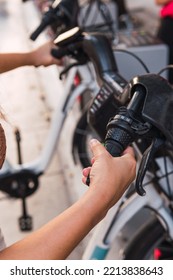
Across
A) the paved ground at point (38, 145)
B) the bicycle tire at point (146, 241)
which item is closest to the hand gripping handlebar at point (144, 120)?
the paved ground at point (38, 145)

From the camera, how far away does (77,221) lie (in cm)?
69

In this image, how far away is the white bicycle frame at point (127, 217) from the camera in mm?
1264

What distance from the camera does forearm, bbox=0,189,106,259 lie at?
68cm

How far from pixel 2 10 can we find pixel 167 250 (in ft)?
22.7

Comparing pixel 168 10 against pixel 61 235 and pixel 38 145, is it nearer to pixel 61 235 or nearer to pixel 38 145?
pixel 38 145

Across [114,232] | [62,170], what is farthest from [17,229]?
[114,232]

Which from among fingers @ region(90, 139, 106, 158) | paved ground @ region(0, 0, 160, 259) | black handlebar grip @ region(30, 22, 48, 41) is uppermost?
fingers @ region(90, 139, 106, 158)

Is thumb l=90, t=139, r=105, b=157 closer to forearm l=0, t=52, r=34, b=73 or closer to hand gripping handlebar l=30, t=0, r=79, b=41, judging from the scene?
forearm l=0, t=52, r=34, b=73

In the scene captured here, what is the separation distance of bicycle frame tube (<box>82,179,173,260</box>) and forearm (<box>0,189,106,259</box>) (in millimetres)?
551

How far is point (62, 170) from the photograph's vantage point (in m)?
2.68

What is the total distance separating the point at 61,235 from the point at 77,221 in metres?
0.03

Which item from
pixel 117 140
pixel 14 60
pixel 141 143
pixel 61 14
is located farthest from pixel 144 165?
pixel 61 14

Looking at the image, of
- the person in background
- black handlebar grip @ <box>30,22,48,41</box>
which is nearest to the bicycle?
black handlebar grip @ <box>30,22,48,41</box>
